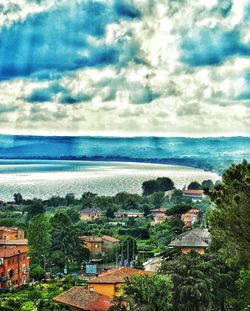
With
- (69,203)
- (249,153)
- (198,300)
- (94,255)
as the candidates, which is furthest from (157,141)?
(198,300)

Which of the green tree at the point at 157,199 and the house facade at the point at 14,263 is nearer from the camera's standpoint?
the house facade at the point at 14,263

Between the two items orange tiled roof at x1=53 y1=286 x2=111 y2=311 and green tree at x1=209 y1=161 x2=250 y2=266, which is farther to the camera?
orange tiled roof at x1=53 y1=286 x2=111 y2=311

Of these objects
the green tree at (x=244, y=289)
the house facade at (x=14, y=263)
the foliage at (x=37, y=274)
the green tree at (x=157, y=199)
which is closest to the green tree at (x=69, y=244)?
the house facade at (x=14, y=263)

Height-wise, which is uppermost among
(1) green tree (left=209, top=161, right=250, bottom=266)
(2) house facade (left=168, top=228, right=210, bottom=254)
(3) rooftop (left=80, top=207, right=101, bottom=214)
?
(1) green tree (left=209, top=161, right=250, bottom=266)

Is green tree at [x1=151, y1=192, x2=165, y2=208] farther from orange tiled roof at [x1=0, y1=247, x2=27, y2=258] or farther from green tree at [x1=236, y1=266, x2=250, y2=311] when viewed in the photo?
green tree at [x1=236, y1=266, x2=250, y2=311]

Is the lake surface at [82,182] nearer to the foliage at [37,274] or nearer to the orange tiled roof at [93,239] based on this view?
the orange tiled roof at [93,239]

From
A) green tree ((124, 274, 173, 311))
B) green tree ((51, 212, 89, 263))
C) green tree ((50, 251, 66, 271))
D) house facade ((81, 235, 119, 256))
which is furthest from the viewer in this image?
house facade ((81, 235, 119, 256))

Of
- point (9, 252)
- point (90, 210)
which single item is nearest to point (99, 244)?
point (9, 252)

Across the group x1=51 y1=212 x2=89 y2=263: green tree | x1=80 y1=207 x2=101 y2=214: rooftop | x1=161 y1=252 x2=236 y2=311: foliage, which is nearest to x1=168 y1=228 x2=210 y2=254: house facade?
x1=51 y1=212 x2=89 y2=263: green tree
